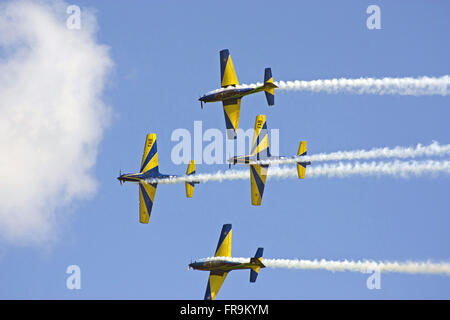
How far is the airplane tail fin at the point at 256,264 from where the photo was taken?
5434cm

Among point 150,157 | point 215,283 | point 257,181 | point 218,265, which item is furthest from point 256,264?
point 150,157

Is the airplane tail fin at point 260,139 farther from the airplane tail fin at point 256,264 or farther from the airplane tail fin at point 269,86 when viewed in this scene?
the airplane tail fin at point 256,264

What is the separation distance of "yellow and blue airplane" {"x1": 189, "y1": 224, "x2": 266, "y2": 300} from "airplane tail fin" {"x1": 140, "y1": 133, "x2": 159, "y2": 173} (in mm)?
6544

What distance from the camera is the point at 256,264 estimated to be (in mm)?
54500

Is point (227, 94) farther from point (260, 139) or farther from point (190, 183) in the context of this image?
point (190, 183)

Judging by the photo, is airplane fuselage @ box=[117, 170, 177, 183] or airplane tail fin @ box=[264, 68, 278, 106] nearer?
airplane tail fin @ box=[264, 68, 278, 106]

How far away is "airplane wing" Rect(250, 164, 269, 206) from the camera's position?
59406 millimetres

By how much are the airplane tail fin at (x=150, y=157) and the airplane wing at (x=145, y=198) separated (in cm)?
107

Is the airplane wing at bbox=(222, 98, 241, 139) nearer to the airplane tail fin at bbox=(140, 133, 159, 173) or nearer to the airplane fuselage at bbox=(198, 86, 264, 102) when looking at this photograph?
the airplane fuselage at bbox=(198, 86, 264, 102)

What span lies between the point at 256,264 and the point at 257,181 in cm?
704

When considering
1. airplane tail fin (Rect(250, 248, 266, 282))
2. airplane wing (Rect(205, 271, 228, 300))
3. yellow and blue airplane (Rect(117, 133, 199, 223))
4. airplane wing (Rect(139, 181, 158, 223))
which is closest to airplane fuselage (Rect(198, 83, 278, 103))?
yellow and blue airplane (Rect(117, 133, 199, 223))
